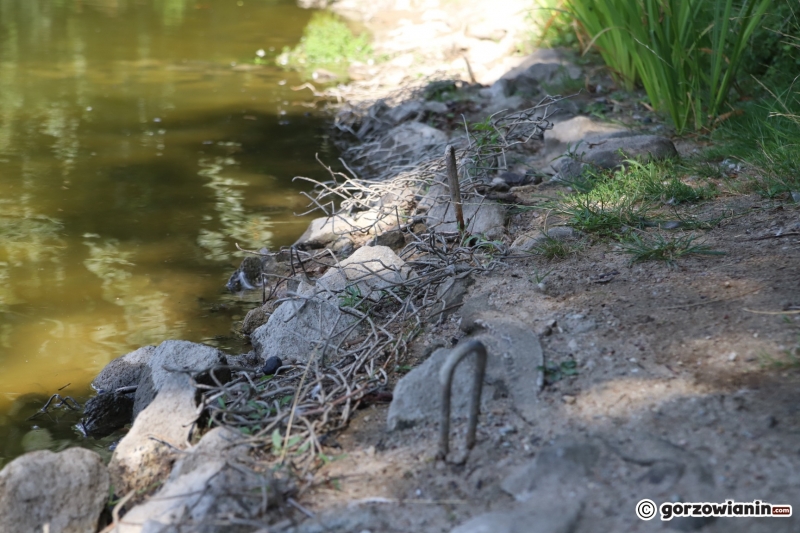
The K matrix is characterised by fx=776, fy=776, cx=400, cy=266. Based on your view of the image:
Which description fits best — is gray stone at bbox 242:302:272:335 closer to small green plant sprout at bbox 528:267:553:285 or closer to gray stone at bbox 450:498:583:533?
small green plant sprout at bbox 528:267:553:285

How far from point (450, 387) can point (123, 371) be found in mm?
1610

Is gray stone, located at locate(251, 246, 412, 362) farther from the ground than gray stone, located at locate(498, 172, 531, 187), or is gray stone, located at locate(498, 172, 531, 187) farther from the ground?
gray stone, located at locate(498, 172, 531, 187)

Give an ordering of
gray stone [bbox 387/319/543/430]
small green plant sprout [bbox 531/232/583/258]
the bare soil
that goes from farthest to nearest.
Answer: small green plant sprout [bbox 531/232/583/258], gray stone [bbox 387/319/543/430], the bare soil

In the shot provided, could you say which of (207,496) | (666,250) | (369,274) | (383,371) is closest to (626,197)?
(666,250)

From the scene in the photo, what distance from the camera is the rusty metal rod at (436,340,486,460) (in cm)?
180

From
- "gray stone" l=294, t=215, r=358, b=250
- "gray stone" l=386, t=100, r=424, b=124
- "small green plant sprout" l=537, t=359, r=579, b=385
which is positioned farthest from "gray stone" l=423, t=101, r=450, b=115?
"small green plant sprout" l=537, t=359, r=579, b=385

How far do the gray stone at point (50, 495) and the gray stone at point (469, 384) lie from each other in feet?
2.69

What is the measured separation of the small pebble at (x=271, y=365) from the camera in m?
2.71

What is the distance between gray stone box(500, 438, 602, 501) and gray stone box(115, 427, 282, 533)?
1.85ft

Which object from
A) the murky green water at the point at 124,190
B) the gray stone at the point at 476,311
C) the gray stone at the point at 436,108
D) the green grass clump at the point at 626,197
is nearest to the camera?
the gray stone at the point at 476,311

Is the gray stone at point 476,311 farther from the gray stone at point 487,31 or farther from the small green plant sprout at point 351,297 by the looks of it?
the gray stone at point 487,31

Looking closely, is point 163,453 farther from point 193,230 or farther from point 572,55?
point 572,55

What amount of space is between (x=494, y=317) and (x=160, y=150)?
159 inches

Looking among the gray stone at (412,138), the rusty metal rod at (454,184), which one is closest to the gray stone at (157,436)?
the rusty metal rod at (454,184)
